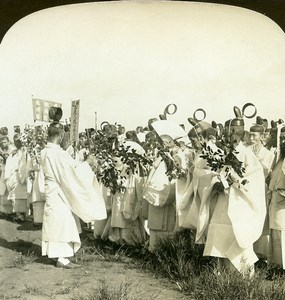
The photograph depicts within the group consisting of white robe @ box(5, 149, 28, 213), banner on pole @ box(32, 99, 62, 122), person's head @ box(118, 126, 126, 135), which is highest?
banner on pole @ box(32, 99, 62, 122)

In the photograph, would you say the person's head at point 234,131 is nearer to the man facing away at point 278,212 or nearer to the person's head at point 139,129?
the man facing away at point 278,212

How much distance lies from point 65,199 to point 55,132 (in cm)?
59

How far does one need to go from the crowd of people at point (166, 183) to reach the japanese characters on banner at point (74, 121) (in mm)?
77

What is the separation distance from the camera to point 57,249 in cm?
463

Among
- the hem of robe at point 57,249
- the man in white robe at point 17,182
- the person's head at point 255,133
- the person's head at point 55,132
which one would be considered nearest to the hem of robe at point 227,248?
the person's head at point 255,133

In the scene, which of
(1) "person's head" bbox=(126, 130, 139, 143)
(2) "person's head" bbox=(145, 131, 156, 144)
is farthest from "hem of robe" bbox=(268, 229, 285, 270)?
(1) "person's head" bbox=(126, 130, 139, 143)

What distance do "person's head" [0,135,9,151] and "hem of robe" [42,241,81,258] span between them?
0.82 metres

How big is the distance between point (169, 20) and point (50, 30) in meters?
0.77

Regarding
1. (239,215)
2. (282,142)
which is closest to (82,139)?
(239,215)

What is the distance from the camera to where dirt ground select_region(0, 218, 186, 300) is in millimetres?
3932

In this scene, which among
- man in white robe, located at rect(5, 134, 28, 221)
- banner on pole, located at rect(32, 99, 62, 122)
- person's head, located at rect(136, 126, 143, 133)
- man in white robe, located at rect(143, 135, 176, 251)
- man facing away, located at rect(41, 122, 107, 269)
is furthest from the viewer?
man in white robe, located at rect(5, 134, 28, 221)

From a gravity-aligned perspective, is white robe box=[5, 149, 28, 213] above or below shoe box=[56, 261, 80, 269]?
above

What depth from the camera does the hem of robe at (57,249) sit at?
460cm

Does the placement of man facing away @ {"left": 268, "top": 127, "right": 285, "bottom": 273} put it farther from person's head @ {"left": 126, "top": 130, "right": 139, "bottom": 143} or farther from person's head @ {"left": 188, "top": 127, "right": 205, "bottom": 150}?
person's head @ {"left": 126, "top": 130, "right": 139, "bottom": 143}
